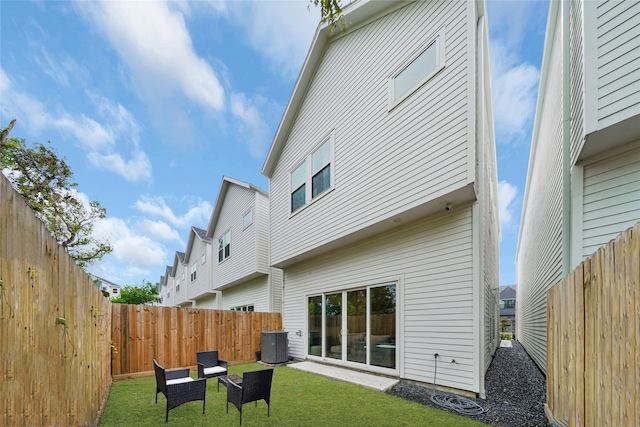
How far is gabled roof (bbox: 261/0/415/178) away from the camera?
24.2ft

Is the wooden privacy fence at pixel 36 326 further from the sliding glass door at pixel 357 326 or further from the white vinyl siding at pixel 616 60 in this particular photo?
the white vinyl siding at pixel 616 60

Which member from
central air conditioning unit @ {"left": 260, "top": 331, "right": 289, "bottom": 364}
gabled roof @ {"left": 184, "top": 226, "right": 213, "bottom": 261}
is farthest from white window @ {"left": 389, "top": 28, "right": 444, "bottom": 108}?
gabled roof @ {"left": 184, "top": 226, "right": 213, "bottom": 261}

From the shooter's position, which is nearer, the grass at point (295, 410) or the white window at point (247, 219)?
the grass at point (295, 410)

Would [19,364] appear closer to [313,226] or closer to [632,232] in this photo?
[632,232]

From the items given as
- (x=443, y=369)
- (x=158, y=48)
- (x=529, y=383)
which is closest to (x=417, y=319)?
(x=443, y=369)

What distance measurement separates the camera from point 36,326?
209 centimetres

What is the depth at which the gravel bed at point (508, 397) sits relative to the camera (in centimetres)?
450

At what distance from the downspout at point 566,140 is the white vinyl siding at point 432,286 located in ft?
4.90

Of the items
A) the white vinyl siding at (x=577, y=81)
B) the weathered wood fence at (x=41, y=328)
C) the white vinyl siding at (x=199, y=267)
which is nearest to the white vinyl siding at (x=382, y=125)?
the white vinyl siding at (x=577, y=81)

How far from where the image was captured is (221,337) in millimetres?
9625

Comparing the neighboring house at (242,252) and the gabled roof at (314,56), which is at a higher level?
the gabled roof at (314,56)

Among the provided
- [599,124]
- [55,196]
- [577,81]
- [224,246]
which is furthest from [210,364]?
[55,196]

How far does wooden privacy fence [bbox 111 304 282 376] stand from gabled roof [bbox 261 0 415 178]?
5632mm

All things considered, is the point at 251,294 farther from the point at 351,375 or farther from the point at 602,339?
the point at 602,339
